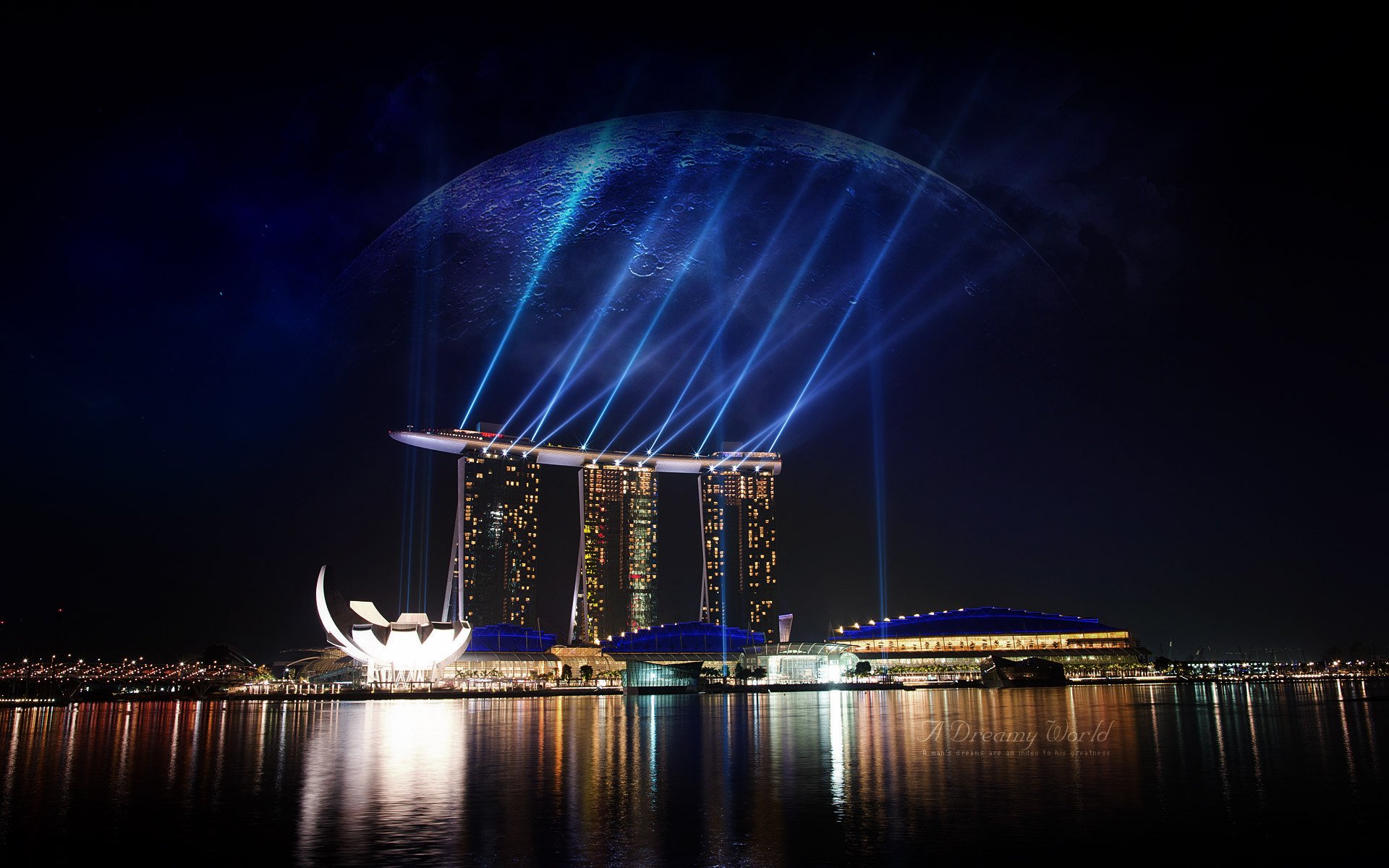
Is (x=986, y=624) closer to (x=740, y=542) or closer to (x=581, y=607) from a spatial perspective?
(x=740, y=542)

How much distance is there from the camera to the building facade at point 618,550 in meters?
110

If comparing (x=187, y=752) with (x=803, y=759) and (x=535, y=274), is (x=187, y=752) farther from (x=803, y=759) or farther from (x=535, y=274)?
(x=535, y=274)

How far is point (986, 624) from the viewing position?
10819 cm

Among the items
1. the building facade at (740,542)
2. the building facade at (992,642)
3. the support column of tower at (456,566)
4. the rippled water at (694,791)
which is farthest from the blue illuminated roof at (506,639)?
the rippled water at (694,791)

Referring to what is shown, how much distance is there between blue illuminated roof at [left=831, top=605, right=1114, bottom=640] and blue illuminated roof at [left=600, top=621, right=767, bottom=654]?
21190mm

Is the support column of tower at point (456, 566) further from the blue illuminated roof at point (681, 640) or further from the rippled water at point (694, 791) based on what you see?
the rippled water at point (694, 791)

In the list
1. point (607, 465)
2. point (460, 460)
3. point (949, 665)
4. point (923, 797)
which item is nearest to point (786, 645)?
Result: point (949, 665)

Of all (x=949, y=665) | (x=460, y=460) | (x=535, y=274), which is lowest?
(x=949, y=665)

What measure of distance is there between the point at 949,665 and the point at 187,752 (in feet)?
312

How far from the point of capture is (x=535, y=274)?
3139 centimetres

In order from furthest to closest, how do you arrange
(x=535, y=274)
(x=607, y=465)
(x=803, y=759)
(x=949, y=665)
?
(x=607, y=465), (x=949, y=665), (x=535, y=274), (x=803, y=759)

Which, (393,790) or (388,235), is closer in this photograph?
(393,790)

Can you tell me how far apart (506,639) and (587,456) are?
25.7 m

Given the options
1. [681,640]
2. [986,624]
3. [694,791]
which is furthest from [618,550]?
[694,791]
